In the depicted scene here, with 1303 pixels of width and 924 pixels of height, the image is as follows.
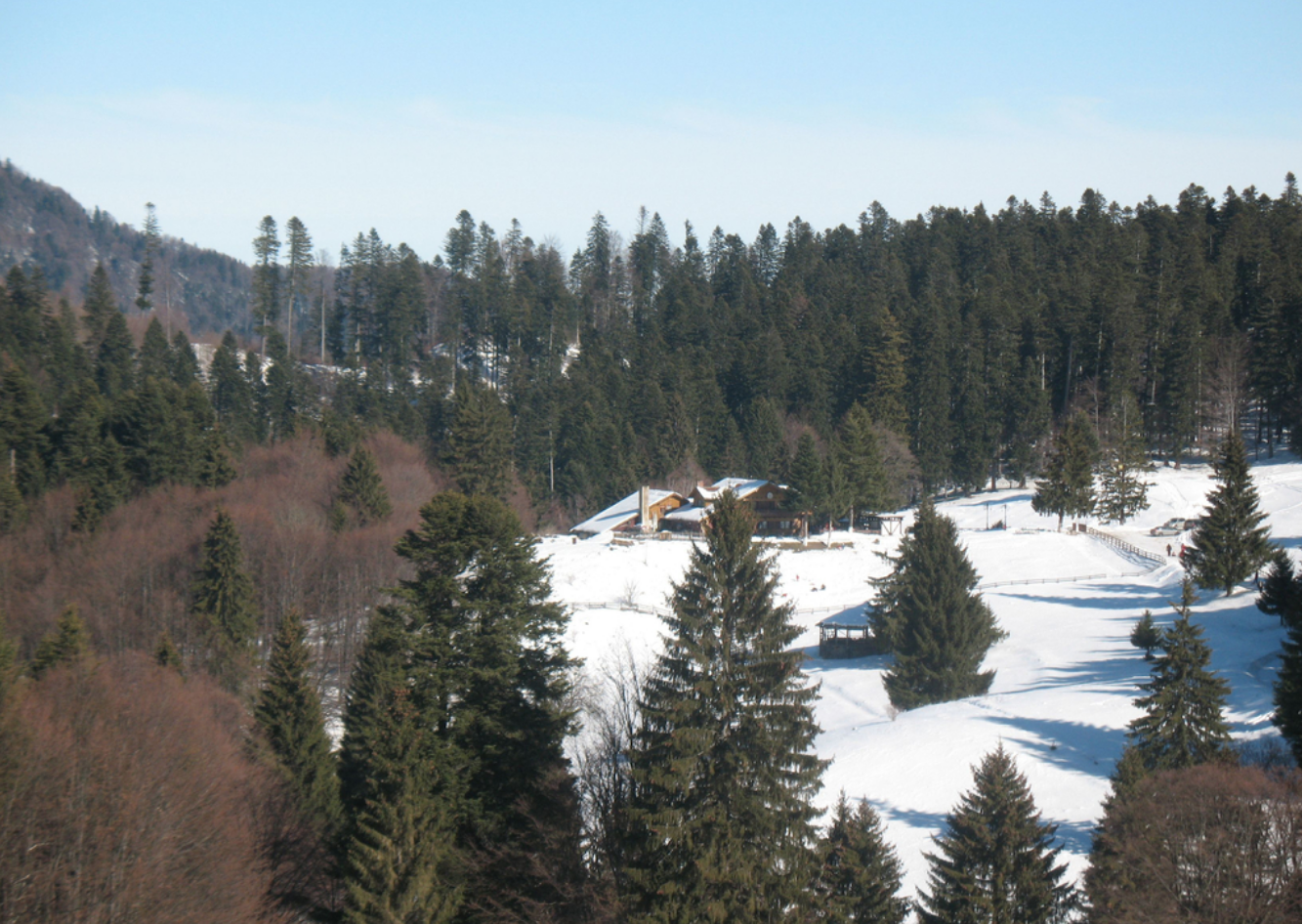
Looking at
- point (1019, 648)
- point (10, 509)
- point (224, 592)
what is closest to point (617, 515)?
point (224, 592)

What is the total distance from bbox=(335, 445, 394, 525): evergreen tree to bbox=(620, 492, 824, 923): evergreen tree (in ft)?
131

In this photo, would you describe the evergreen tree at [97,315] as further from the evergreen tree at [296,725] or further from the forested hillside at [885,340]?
the evergreen tree at [296,725]

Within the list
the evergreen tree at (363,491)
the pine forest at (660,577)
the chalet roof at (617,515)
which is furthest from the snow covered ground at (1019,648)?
the evergreen tree at (363,491)

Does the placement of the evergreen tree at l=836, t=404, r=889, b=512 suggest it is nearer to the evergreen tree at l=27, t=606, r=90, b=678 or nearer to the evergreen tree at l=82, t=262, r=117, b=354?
the evergreen tree at l=27, t=606, r=90, b=678

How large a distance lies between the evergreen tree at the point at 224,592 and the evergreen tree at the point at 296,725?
13848 millimetres

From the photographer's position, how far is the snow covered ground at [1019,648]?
23.2 meters

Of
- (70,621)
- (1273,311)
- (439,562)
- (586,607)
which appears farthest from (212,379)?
(1273,311)

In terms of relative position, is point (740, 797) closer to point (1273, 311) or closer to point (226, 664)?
point (226, 664)

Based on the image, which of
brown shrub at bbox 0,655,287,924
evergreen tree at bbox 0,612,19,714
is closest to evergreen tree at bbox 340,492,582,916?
brown shrub at bbox 0,655,287,924

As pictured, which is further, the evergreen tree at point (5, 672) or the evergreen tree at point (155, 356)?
the evergreen tree at point (155, 356)

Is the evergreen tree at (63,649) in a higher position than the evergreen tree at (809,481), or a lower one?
lower

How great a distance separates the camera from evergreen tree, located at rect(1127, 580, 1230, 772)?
19.2 metres

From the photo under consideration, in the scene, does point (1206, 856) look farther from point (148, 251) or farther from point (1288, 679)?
point (148, 251)

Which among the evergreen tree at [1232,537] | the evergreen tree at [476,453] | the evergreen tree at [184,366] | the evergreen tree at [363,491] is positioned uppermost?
the evergreen tree at [184,366]
